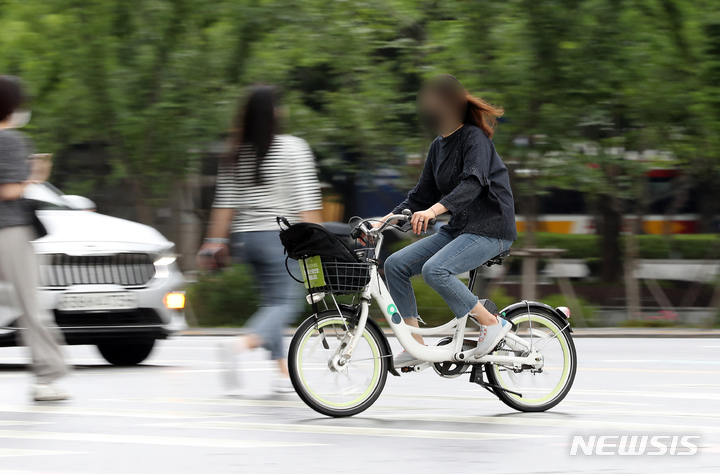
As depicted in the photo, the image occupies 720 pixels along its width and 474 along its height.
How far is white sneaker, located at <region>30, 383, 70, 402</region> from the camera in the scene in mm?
7137

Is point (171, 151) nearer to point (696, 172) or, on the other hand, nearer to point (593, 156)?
point (593, 156)

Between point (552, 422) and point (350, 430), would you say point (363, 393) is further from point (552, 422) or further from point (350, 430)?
point (552, 422)

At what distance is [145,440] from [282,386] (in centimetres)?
230

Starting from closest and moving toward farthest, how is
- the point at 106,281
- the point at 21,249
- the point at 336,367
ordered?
the point at 336,367, the point at 21,249, the point at 106,281

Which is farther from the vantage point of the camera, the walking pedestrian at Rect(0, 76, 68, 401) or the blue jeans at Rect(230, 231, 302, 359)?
the blue jeans at Rect(230, 231, 302, 359)

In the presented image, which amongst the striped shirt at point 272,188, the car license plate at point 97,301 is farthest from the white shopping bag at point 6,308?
the striped shirt at point 272,188

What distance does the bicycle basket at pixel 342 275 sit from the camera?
6305 millimetres

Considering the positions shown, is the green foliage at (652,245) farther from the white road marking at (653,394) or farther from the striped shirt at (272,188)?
the striped shirt at (272,188)

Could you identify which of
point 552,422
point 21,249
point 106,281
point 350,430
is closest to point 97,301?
point 106,281

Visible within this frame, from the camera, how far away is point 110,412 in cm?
673

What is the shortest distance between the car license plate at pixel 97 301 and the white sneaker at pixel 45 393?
1.78 m

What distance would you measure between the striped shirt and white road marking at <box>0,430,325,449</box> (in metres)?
1.95

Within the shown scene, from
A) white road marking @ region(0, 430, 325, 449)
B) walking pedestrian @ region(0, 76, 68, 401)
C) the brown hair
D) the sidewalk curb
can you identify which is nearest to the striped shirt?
walking pedestrian @ region(0, 76, 68, 401)

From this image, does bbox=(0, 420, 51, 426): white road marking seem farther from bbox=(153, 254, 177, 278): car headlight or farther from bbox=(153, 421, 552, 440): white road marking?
bbox=(153, 254, 177, 278): car headlight
